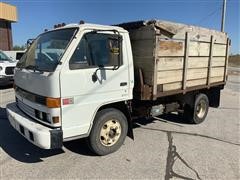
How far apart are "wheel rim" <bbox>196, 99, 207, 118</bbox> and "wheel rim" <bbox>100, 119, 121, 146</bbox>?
2.99 metres

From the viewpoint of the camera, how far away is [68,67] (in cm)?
389

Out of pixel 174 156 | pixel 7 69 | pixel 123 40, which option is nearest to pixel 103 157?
pixel 174 156

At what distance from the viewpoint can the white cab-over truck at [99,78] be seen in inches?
153

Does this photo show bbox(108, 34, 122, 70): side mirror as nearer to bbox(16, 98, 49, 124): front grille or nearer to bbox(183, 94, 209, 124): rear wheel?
bbox(16, 98, 49, 124): front grille

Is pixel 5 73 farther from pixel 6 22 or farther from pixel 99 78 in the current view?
pixel 6 22

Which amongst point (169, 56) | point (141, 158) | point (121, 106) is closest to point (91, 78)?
point (121, 106)

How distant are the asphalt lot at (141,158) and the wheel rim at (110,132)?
0.82 feet

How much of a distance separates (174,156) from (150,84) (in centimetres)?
140

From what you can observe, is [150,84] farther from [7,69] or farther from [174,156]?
[7,69]

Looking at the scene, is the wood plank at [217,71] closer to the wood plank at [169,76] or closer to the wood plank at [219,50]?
the wood plank at [219,50]

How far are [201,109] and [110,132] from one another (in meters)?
3.39

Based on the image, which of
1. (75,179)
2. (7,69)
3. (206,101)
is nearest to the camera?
(75,179)

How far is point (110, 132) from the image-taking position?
183 inches

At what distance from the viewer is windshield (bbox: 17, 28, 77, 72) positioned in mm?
4051
